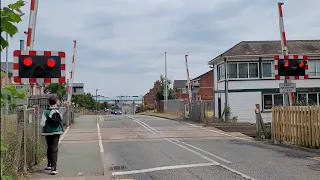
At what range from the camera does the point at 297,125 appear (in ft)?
51.1

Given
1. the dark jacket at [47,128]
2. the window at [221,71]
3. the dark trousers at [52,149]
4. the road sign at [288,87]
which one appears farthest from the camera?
the window at [221,71]

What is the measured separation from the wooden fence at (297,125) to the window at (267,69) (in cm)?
1712

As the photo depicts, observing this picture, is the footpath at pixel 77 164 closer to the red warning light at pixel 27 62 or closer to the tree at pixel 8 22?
the red warning light at pixel 27 62

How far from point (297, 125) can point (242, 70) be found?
1879cm

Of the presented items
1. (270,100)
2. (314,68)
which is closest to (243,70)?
(270,100)

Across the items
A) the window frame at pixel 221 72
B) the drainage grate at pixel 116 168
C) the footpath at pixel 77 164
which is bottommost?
the drainage grate at pixel 116 168

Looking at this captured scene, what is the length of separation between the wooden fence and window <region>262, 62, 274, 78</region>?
17119 millimetres

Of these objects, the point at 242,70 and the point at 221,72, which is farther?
the point at 221,72

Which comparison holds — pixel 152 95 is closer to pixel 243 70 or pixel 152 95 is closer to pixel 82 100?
pixel 82 100

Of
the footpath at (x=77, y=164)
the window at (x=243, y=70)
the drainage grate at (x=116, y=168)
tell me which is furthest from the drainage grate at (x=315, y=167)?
the window at (x=243, y=70)

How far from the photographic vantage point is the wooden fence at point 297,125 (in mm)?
14344

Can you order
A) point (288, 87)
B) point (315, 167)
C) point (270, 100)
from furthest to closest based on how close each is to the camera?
point (270, 100) → point (288, 87) → point (315, 167)

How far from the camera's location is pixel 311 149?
14156 millimetres

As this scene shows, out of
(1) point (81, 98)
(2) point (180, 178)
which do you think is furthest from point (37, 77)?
(1) point (81, 98)
